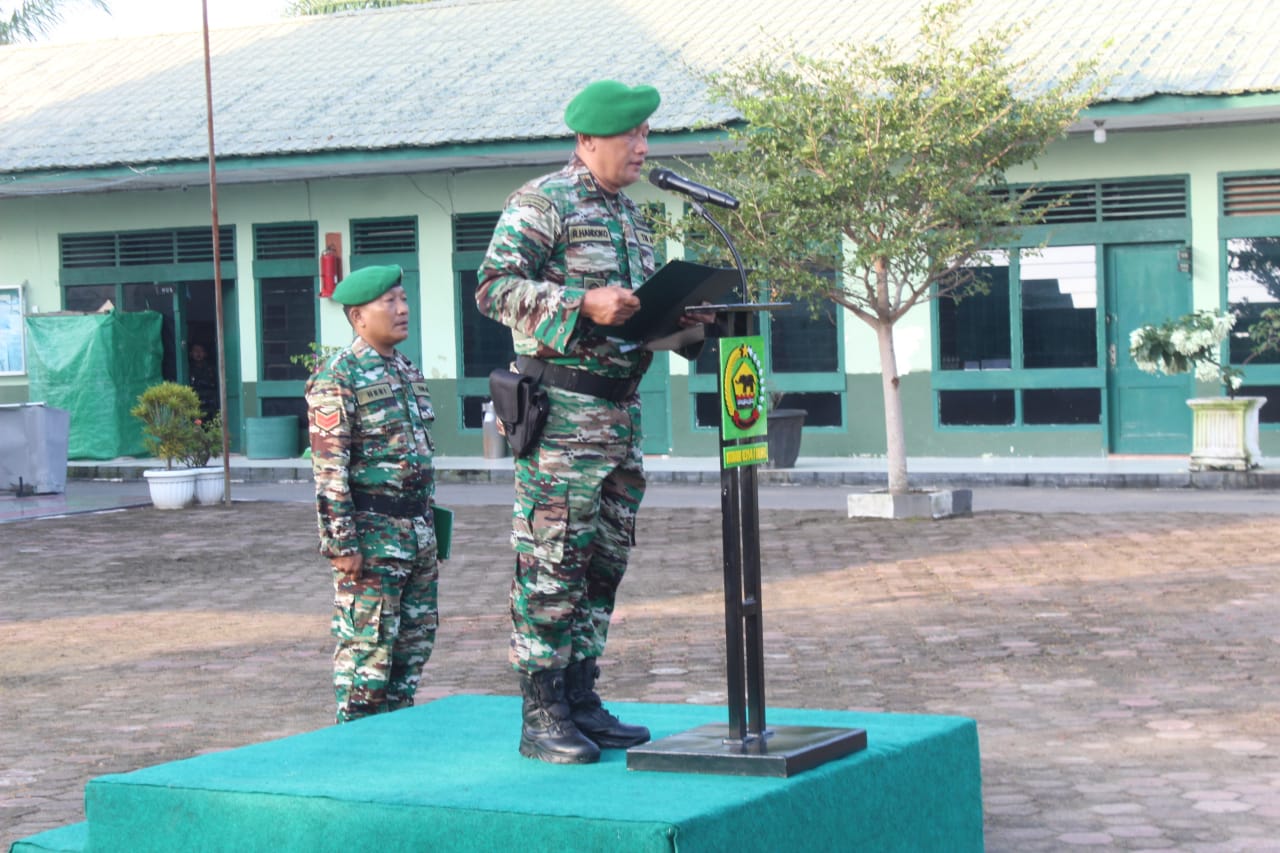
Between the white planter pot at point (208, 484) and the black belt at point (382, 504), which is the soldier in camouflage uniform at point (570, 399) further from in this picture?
the white planter pot at point (208, 484)

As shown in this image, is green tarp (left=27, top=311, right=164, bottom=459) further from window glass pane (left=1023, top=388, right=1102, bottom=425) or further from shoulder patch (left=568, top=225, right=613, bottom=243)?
shoulder patch (left=568, top=225, right=613, bottom=243)

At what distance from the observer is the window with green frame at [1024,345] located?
20.3 meters

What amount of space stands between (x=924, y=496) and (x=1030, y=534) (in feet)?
5.08

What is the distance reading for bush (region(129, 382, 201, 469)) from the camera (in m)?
18.2

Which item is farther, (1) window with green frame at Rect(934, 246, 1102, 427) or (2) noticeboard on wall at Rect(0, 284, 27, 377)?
(2) noticeboard on wall at Rect(0, 284, 27, 377)

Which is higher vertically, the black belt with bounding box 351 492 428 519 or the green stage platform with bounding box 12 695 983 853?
the black belt with bounding box 351 492 428 519

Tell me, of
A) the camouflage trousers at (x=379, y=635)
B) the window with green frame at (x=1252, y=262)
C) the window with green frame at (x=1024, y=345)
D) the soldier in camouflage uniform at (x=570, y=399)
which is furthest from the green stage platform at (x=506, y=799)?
the window with green frame at (x=1024, y=345)

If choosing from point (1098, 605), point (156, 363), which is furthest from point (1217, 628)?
point (156, 363)

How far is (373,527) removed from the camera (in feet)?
19.7

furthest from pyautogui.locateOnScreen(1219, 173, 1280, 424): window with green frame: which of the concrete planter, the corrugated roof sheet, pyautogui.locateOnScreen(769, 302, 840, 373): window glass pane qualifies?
the concrete planter

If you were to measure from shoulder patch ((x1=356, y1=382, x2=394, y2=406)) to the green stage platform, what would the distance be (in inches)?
48.2

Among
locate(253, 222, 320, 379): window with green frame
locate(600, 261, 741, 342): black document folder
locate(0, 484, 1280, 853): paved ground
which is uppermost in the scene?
locate(253, 222, 320, 379): window with green frame

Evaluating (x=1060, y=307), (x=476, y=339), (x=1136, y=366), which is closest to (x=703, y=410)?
(x=476, y=339)

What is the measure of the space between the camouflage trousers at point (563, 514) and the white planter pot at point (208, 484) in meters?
14.0
